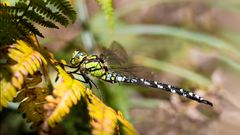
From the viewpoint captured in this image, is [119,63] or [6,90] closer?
[6,90]

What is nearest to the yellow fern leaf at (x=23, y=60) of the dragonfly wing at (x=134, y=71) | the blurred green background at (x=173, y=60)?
the dragonfly wing at (x=134, y=71)

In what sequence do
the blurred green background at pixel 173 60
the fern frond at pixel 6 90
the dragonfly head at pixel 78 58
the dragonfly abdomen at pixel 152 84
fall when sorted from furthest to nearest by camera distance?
the blurred green background at pixel 173 60 → the dragonfly abdomen at pixel 152 84 → the dragonfly head at pixel 78 58 → the fern frond at pixel 6 90

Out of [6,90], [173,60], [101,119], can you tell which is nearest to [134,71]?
[101,119]

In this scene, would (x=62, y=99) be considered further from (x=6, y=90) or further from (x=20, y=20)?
(x=20, y=20)

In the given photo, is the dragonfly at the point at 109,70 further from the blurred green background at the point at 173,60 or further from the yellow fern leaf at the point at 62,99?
the blurred green background at the point at 173,60

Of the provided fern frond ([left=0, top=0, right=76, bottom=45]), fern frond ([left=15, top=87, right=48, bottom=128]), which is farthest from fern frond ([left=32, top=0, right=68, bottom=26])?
fern frond ([left=15, top=87, right=48, bottom=128])

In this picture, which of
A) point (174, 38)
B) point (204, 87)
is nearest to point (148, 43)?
point (174, 38)
